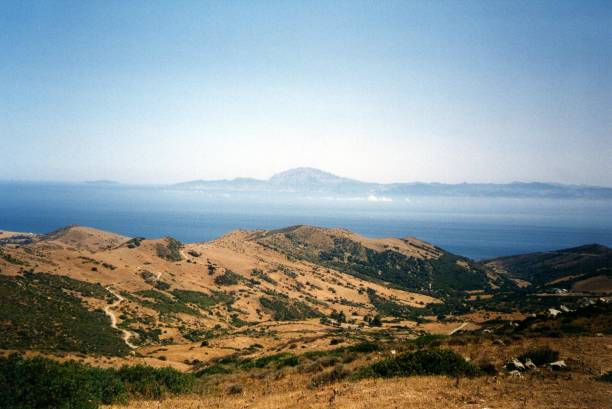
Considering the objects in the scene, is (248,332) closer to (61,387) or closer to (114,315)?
(114,315)

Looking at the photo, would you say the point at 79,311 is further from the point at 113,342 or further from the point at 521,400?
the point at 521,400

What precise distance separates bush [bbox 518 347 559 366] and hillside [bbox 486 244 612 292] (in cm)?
11044

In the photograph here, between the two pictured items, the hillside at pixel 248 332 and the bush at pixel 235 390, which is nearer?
the hillside at pixel 248 332

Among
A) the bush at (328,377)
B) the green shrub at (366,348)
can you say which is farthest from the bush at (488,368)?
the green shrub at (366,348)

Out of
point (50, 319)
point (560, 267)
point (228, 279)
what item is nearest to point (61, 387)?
point (50, 319)

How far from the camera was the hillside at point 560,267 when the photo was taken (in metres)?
112

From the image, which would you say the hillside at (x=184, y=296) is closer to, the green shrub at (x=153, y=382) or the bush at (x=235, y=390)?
the green shrub at (x=153, y=382)

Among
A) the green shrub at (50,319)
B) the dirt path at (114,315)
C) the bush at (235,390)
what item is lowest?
the dirt path at (114,315)

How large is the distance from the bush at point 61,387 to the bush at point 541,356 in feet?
47.5

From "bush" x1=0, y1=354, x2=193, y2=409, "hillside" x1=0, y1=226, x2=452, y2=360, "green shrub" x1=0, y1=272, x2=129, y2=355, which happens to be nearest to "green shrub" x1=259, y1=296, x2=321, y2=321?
"hillside" x1=0, y1=226, x2=452, y2=360

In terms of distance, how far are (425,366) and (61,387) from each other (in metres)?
13.0

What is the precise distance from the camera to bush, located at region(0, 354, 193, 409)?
1025 cm

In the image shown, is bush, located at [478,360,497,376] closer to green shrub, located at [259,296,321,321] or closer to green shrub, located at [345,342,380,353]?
green shrub, located at [345,342,380,353]

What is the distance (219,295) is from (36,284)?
100ft
